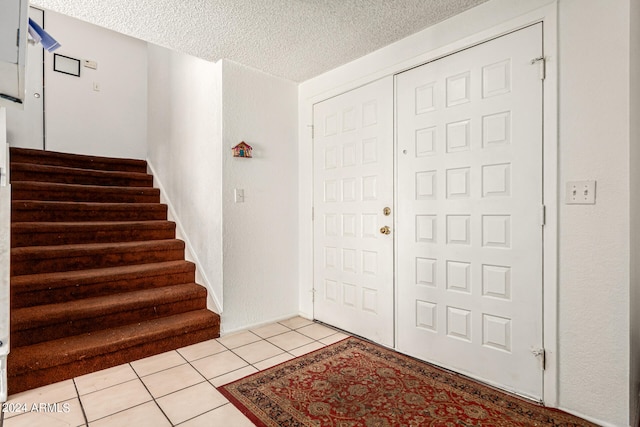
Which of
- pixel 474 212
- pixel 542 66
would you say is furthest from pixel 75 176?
pixel 542 66

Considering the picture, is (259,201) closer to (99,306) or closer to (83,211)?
(99,306)

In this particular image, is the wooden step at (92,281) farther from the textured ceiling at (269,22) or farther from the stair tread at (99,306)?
the textured ceiling at (269,22)

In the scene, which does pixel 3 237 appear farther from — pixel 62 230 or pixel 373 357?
pixel 373 357

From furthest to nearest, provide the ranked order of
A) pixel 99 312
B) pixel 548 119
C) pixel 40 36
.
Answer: pixel 99 312
pixel 548 119
pixel 40 36

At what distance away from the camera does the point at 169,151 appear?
154 inches

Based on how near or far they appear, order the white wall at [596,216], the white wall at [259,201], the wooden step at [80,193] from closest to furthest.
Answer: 1. the white wall at [596,216]
2. the white wall at [259,201]
3. the wooden step at [80,193]

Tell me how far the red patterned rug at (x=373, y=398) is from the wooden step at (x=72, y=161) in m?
3.52

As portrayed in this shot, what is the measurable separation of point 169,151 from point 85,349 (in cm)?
244

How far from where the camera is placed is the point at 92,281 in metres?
2.57

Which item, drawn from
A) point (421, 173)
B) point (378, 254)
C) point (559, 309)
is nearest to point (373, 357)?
point (378, 254)

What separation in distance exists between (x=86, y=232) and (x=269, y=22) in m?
2.46

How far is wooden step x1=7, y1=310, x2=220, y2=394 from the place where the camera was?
1926 mm

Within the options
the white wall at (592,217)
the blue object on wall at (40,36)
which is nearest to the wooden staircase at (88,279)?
the blue object on wall at (40,36)

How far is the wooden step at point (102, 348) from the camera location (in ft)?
6.32
